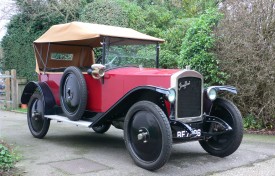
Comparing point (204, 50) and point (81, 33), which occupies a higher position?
point (81, 33)

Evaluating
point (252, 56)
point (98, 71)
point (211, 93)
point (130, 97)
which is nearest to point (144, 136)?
point (130, 97)

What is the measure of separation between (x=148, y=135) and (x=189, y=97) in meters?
0.96

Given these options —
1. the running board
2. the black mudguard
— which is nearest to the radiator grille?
the running board

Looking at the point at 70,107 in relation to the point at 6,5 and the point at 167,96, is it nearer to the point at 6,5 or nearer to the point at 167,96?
the point at 167,96

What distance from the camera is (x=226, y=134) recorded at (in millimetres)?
5957

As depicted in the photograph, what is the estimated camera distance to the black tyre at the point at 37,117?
24.9 ft

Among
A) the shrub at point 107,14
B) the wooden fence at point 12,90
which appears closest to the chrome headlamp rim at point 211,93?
the shrub at point 107,14

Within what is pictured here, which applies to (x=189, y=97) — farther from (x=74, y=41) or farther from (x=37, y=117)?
(x=37, y=117)

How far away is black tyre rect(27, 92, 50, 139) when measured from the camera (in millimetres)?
7594

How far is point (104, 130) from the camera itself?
852 cm

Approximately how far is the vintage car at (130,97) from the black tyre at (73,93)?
0.02m

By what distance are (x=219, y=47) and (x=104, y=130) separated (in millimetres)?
3644

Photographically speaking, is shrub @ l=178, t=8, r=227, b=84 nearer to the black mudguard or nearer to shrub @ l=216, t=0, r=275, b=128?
shrub @ l=216, t=0, r=275, b=128

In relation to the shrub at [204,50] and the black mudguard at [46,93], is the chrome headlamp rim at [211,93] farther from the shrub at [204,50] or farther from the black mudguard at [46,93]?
the black mudguard at [46,93]
